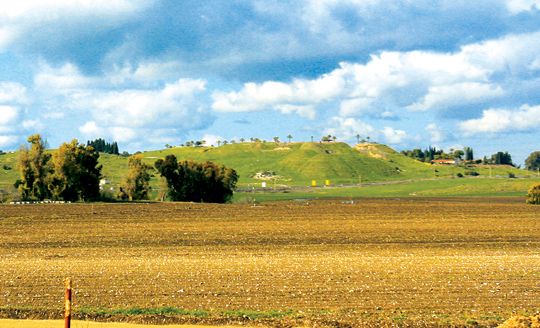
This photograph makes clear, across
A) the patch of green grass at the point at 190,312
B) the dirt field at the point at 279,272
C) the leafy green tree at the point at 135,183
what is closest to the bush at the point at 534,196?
the dirt field at the point at 279,272

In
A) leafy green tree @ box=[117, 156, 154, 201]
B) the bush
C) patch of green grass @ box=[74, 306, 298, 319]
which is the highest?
leafy green tree @ box=[117, 156, 154, 201]

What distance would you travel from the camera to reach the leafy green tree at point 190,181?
300 feet

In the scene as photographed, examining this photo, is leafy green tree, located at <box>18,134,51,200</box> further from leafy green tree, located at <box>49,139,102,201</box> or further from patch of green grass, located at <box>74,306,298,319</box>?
patch of green grass, located at <box>74,306,298,319</box>

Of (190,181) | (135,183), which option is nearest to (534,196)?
(190,181)

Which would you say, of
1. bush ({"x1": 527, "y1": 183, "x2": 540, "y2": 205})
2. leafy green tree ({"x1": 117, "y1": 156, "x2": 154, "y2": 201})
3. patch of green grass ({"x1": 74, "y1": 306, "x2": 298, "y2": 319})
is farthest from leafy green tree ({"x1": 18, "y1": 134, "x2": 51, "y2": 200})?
bush ({"x1": 527, "y1": 183, "x2": 540, "y2": 205})

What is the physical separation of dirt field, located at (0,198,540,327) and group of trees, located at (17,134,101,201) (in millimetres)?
38105

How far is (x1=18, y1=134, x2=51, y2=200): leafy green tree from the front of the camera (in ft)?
253

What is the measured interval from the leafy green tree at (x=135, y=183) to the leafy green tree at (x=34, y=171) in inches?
665

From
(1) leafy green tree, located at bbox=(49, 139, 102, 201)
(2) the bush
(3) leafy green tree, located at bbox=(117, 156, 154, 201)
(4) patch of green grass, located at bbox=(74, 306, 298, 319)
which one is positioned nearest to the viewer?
(4) patch of green grass, located at bbox=(74, 306, 298, 319)

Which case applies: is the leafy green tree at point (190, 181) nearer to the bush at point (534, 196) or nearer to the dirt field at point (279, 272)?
the dirt field at point (279, 272)

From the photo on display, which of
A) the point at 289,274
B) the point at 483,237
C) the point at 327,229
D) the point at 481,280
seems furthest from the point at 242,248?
the point at 483,237

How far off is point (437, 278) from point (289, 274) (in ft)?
21.8

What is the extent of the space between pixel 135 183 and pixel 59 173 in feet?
61.9

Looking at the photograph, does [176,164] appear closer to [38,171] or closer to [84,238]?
[38,171]
